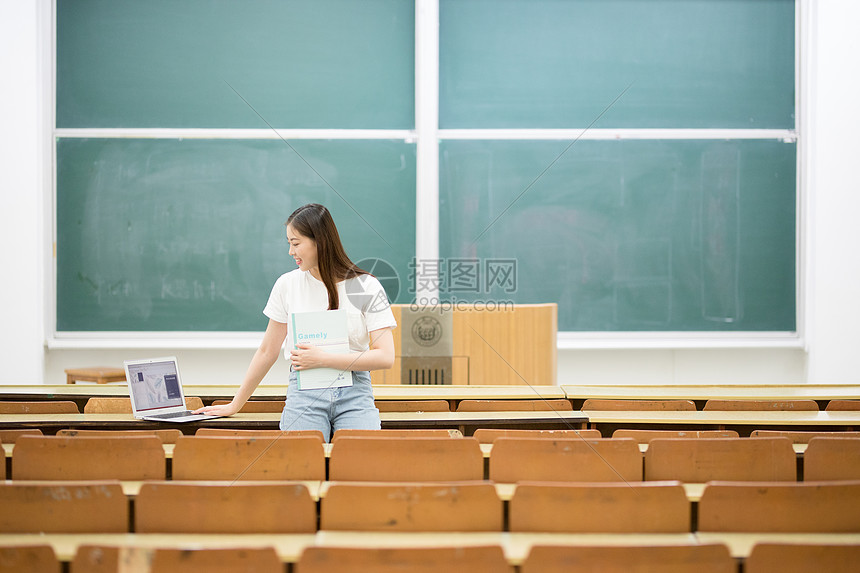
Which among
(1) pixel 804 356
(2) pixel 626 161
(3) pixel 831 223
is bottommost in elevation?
(1) pixel 804 356

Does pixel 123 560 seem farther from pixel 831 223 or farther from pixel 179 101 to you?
pixel 831 223

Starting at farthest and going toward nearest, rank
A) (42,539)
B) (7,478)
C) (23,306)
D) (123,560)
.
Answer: (23,306)
(7,478)
(42,539)
(123,560)

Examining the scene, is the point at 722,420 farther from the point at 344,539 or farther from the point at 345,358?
the point at 344,539

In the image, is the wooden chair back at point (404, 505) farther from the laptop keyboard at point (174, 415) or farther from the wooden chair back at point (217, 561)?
the laptop keyboard at point (174, 415)

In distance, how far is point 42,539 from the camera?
156 cm

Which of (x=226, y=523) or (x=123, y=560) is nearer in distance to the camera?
(x=123, y=560)

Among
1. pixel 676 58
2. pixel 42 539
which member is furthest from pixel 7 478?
pixel 676 58

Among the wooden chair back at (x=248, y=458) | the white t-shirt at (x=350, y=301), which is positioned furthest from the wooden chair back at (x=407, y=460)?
the white t-shirt at (x=350, y=301)

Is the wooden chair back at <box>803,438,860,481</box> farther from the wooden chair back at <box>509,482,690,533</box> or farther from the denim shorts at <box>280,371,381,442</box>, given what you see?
the denim shorts at <box>280,371,381,442</box>

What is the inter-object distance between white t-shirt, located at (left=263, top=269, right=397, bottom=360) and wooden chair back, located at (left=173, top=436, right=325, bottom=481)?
1.51 ft

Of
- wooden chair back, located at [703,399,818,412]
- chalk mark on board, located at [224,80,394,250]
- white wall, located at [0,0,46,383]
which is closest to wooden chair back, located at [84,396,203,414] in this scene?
wooden chair back, located at [703,399,818,412]

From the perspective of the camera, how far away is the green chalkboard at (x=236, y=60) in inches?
218

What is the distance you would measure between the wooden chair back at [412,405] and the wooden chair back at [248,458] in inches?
38.1

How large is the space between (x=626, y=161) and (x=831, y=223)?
1819 millimetres
